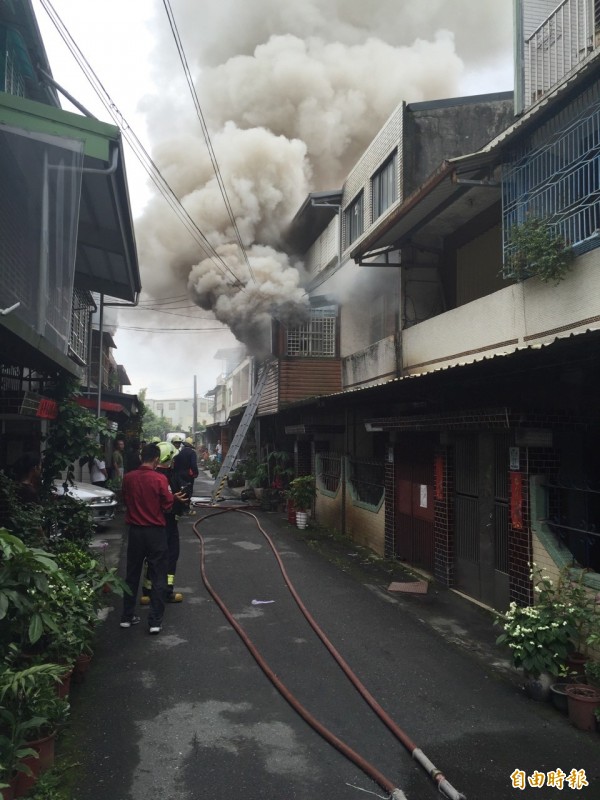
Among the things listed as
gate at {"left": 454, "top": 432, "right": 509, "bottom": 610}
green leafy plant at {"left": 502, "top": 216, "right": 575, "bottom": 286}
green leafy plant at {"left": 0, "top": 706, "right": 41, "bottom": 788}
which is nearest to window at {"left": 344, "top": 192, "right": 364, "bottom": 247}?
green leafy plant at {"left": 502, "top": 216, "right": 575, "bottom": 286}

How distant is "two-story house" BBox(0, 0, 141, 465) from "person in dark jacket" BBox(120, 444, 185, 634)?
1.48 m

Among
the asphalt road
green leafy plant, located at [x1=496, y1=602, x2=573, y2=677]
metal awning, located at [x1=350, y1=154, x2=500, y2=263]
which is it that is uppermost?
metal awning, located at [x1=350, y1=154, x2=500, y2=263]

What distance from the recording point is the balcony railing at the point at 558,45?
22.9 feet

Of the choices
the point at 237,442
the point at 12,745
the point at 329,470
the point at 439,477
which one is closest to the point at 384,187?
the point at 329,470

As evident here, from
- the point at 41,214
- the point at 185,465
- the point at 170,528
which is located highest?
the point at 41,214

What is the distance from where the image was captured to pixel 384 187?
14.4 metres

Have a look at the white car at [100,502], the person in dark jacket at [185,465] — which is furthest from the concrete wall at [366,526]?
the white car at [100,502]

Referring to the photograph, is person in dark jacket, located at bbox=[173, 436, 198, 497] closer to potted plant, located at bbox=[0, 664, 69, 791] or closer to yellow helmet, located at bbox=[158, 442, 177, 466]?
yellow helmet, located at bbox=[158, 442, 177, 466]

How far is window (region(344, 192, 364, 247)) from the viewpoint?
15.7m

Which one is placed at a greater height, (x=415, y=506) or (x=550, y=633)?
(x=415, y=506)

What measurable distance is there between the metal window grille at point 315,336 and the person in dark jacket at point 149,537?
34.4 ft

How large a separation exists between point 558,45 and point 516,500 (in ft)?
20.3

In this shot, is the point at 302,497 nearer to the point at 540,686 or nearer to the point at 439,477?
the point at 439,477

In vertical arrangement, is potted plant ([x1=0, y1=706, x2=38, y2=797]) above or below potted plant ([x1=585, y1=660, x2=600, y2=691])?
above
